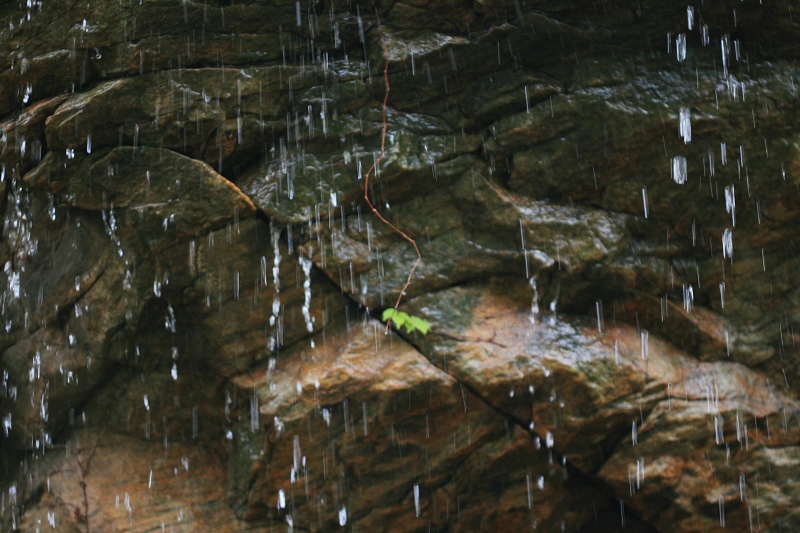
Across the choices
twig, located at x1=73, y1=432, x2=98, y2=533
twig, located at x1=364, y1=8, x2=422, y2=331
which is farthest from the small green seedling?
twig, located at x1=73, y1=432, x2=98, y2=533

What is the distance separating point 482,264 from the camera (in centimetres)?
506

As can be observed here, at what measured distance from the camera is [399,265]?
197 inches

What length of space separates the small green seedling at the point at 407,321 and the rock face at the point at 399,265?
97mm

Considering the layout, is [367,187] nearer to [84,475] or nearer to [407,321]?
[407,321]

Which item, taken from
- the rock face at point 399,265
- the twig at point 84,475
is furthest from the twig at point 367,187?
the twig at point 84,475

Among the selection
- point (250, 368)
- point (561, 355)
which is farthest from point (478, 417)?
point (250, 368)

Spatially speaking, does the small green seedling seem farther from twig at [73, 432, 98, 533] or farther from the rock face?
twig at [73, 432, 98, 533]

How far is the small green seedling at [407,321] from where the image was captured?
4.66 meters

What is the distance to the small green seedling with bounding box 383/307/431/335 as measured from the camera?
466cm

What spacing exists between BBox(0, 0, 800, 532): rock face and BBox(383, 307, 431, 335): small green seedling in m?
0.10

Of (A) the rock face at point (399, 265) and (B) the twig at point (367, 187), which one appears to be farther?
(B) the twig at point (367, 187)

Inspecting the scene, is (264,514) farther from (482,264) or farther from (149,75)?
(149,75)

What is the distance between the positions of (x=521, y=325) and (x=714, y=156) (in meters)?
2.05

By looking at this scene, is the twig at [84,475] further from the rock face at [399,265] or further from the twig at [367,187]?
the twig at [367,187]
